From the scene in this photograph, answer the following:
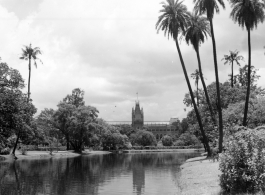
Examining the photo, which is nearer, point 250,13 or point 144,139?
point 250,13

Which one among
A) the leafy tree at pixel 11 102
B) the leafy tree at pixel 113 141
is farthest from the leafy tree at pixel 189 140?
the leafy tree at pixel 11 102

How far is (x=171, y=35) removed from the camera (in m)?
40.5

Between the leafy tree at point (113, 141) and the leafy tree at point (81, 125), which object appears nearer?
the leafy tree at point (81, 125)

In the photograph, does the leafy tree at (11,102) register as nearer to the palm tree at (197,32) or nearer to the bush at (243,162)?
the palm tree at (197,32)

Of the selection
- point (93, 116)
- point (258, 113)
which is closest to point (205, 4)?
point (258, 113)

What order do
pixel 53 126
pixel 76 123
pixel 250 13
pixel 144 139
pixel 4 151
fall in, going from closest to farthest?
pixel 250 13 < pixel 4 151 < pixel 76 123 < pixel 53 126 < pixel 144 139

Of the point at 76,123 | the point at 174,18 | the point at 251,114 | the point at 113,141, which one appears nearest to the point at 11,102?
the point at 174,18

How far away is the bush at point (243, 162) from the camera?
15.2m

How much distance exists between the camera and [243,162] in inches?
617

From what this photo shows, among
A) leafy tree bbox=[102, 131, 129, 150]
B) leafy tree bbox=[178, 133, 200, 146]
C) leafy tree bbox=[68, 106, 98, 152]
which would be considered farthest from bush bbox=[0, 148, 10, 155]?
leafy tree bbox=[178, 133, 200, 146]

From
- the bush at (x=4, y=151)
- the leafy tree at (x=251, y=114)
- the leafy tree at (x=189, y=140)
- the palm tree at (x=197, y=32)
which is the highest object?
the palm tree at (x=197, y=32)

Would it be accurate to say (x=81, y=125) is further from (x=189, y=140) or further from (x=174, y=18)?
(x=189, y=140)

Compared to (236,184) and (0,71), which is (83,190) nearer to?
(236,184)

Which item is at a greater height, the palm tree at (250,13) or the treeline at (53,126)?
the palm tree at (250,13)
